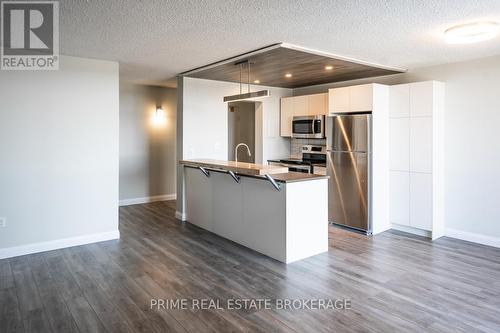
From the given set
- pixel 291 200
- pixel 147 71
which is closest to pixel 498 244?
pixel 291 200

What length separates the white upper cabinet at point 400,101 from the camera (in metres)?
4.97

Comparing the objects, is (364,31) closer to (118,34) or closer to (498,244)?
(118,34)

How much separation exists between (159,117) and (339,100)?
12.6 ft

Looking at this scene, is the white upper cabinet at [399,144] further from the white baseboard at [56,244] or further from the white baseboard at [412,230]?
the white baseboard at [56,244]

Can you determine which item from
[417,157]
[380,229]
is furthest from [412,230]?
[417,157]

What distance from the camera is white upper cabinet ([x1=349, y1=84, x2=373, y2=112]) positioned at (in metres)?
4.98

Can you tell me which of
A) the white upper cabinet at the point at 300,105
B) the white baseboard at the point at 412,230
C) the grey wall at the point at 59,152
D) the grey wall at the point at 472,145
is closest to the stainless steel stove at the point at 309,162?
the white upper cabinet at the point at 300,105

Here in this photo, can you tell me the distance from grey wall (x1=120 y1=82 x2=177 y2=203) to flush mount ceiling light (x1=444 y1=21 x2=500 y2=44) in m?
5.50

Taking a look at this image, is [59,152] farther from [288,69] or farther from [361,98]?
[361,98]

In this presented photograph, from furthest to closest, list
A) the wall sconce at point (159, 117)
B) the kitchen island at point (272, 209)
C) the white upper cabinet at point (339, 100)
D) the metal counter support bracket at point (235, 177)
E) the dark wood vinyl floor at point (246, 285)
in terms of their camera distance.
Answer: the wall sconce at point (159, 117), the white upper cabinet at point (339, 100), the metal counter support bracket at point (235, 177), the kitchen island at point (272, 209), the dark wood vinyl floor at point (246, 285)

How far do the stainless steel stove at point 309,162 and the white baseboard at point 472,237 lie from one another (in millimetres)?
2008

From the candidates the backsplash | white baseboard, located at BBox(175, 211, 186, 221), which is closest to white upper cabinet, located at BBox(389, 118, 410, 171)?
the backsplash

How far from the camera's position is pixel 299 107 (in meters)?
6.50

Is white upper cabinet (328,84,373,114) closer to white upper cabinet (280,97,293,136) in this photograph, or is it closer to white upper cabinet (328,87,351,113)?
white upper cabinet (328,87,351,113)
